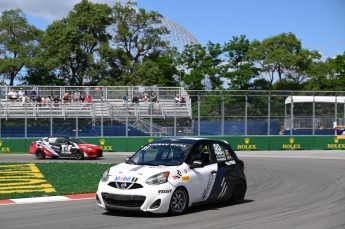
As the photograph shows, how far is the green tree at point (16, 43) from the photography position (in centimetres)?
6512

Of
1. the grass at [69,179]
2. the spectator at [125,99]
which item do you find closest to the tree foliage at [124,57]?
the spectator at [125,99]

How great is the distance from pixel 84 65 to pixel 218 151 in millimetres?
53561

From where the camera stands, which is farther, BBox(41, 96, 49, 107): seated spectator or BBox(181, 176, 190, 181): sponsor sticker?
BBox(41, 96, 49, 107): seated spectator

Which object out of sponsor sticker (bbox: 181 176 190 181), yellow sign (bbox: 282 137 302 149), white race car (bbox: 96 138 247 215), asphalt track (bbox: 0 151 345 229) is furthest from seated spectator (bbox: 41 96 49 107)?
sponsor sticker (bbox: 181 176 190 181)

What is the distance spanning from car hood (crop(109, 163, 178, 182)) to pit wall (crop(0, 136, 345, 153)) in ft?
93.2

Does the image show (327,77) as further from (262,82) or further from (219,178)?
(219,178)

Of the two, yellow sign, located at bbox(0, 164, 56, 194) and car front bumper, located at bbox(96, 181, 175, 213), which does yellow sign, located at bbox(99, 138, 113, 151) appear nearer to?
yellow sign, located at bbox(0, 164, 56, 194)

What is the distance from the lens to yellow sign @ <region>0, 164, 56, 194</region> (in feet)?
51.4

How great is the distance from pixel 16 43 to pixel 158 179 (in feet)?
197

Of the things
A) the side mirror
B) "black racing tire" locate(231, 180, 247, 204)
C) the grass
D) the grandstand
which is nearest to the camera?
the side mirror

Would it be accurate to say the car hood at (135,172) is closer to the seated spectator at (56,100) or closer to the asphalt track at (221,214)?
the asphalt track at (221,214)

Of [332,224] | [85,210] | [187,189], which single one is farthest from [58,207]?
[332,224]

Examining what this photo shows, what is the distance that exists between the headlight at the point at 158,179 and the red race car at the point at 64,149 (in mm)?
19941

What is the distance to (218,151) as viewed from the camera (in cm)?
1225
